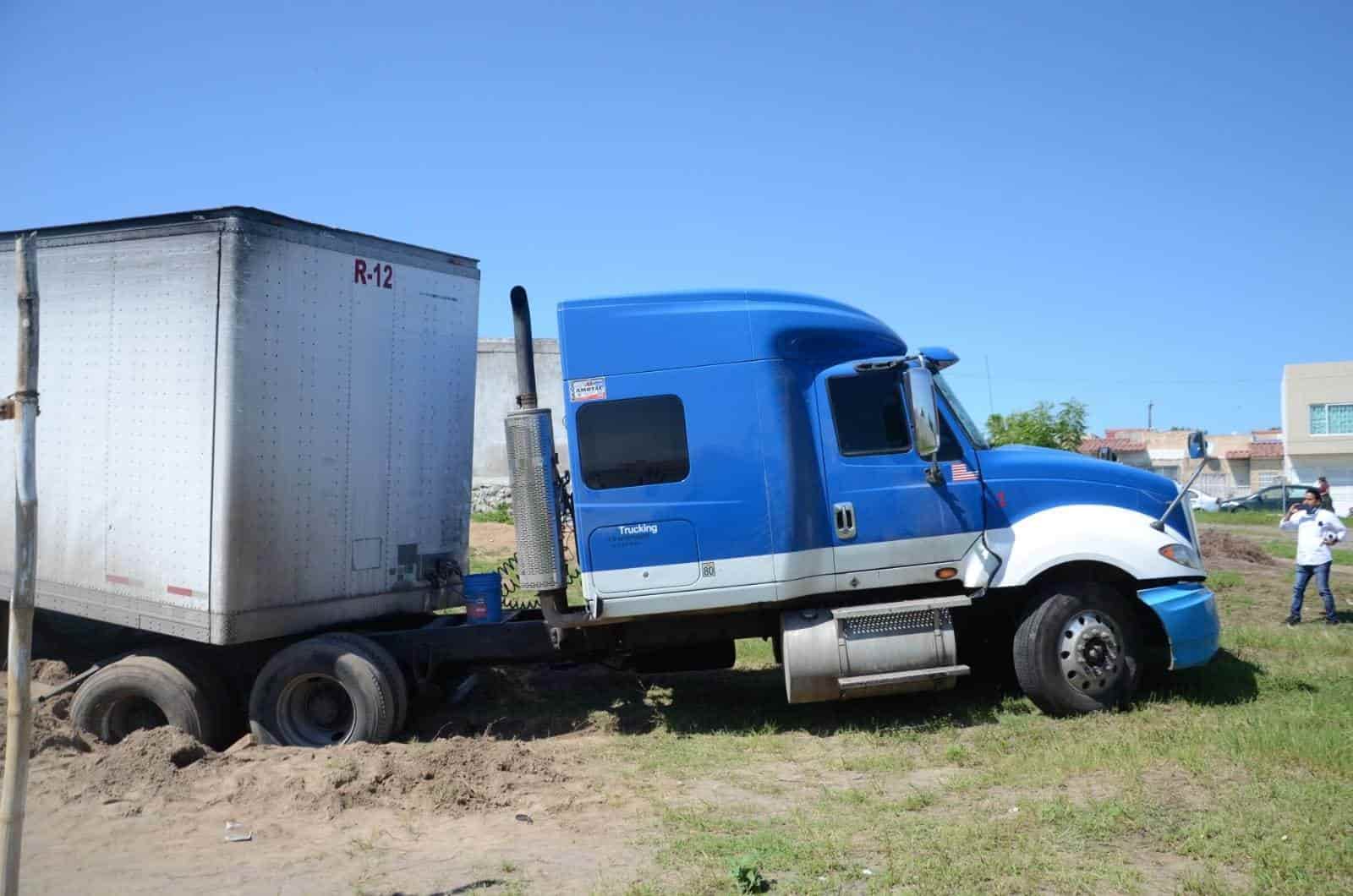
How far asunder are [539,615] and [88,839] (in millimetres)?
3573

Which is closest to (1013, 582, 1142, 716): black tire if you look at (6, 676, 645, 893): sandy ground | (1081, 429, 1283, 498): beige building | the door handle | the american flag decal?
the american flag decal

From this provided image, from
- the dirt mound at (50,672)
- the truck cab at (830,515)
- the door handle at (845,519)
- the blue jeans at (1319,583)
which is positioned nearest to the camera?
the truck cab at (830,515)

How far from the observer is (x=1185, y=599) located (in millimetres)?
7672

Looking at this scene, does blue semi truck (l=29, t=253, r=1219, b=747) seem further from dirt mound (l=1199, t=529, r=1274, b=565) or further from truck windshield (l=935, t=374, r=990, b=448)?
dirt mound (l=1199, t=529, r=1274, b=565)

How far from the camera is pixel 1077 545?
7.64 metres

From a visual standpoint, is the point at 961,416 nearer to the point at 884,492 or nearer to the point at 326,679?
the point at 884,492

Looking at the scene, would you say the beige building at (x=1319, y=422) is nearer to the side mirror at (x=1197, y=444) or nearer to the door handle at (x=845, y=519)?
the side mirror at (x=1197, y=444)

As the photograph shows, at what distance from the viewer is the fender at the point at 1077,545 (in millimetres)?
7641

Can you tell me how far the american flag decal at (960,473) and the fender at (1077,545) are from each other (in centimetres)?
42

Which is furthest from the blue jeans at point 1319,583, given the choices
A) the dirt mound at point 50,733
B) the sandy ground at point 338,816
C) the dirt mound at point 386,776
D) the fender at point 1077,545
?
the dirt mound at point 50,733

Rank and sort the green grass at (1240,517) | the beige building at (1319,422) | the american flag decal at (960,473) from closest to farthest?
the american flag decal at (960,473) < the green grass at (1240,517) < the beige building at (1319,422)

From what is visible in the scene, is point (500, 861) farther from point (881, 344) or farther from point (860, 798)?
point (881, 344)

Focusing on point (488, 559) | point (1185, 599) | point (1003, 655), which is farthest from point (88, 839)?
point (488, 559)

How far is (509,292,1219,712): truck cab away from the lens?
7.48m
